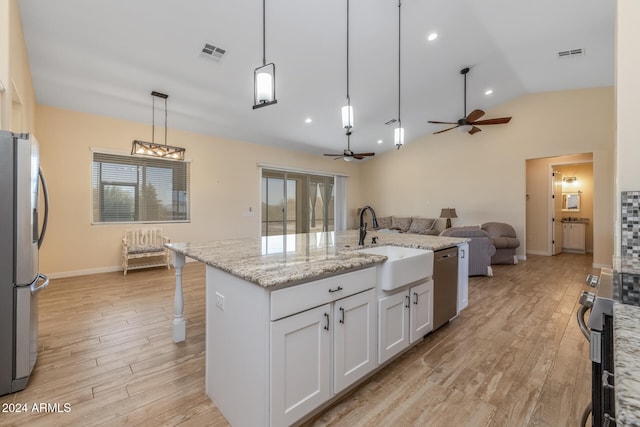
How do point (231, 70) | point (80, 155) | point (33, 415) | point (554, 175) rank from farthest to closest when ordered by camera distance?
point (554, 175), point (80, 155), point (231, 70), point (33, 415)

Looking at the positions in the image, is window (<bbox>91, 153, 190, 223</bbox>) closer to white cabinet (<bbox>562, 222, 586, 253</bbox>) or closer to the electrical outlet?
the electrical outlet

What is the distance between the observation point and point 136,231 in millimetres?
5215

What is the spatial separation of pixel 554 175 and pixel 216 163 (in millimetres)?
8397

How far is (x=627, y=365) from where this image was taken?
1.71 ft

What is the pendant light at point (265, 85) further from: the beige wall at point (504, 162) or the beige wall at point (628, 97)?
the beige wall at point (504, 162)

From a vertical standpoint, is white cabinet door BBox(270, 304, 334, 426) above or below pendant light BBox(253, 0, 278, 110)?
below

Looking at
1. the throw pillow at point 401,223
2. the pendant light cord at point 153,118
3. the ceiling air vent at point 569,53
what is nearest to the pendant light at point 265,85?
the pendant light cord at point 153,118

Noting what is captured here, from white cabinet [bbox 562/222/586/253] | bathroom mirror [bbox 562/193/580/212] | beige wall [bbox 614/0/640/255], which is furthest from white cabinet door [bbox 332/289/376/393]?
bathroom mirror [bbox 562/193/580/212]

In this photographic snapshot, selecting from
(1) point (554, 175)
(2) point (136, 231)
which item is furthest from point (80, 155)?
(1) point (554, 175)

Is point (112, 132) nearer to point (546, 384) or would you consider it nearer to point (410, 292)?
point (410, 292)

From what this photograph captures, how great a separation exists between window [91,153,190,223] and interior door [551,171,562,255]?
8.70 metres

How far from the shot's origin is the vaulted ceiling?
310 cm

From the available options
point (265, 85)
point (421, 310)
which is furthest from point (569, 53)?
point (265, 85)

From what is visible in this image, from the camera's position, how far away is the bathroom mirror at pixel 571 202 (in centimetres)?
770
